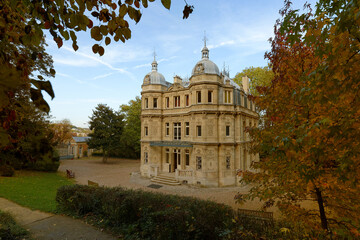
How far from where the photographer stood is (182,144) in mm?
19891

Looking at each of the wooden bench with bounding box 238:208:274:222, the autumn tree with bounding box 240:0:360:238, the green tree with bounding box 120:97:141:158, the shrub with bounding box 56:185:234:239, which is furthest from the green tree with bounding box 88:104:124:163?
the autumn tree with bounding box 240:0:360:238

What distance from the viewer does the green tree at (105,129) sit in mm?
30625

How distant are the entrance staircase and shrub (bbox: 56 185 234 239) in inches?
396

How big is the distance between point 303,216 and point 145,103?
65.5ft

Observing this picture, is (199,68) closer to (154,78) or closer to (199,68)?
(199,68)

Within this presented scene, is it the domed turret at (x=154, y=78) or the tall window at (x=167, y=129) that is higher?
the domed turret at (x=154, y=78)

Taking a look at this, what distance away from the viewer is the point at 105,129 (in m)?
31.2

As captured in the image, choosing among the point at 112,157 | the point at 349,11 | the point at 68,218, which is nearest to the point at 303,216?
the point at 349,11

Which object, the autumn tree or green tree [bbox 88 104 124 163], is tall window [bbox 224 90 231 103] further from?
green tree [bbox 88 104 124 163]

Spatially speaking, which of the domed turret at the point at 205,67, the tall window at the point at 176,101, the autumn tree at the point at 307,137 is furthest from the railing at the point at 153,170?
the autumn tree at the point at 307,137

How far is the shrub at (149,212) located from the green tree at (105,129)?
2133cm

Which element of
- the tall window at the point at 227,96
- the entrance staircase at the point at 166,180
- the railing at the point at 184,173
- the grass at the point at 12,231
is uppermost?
the tall window at the point at 227,96

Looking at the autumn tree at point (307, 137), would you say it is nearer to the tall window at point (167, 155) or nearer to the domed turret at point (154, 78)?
the tall window at point (167, 155)

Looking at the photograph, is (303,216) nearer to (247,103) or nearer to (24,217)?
(24,217)
